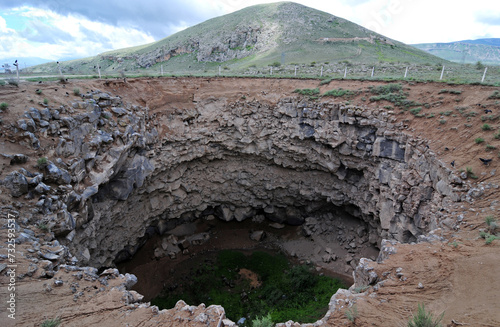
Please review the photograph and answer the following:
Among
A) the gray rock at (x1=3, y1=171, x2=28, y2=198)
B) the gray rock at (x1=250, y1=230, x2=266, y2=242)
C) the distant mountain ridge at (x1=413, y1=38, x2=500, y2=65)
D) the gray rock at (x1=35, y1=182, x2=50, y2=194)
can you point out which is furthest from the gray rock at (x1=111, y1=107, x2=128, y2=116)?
the distant mountain ridge at (x1=413, y1=38, x2=500, y2=65)

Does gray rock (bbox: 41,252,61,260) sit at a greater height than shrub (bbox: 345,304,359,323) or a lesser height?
greater

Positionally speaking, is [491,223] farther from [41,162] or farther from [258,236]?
[258,236]

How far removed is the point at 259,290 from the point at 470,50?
3205 inches

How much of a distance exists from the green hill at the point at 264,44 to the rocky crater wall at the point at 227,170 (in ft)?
72.7

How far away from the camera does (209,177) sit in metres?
21.0

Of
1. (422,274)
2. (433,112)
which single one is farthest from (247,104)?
(422,274)

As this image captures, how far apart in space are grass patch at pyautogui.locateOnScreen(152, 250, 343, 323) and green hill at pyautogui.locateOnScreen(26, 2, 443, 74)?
94.8 ft

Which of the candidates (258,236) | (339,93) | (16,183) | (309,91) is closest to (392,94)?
(339,93)

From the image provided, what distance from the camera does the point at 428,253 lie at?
310 inches

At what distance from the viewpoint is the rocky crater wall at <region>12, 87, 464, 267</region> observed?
11.8 meters

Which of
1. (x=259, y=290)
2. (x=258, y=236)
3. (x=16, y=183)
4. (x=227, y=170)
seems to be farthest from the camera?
(x=258, y=236)

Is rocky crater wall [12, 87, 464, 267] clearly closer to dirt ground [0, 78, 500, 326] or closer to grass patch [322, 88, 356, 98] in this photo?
dirt ground [0, 78, 500, 326]

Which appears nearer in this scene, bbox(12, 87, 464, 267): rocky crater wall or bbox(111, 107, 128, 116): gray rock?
bbox(12, 87, 464, 267): rocky crater wall

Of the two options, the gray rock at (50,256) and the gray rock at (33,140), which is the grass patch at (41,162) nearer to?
the gray rock at (33,140)
